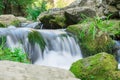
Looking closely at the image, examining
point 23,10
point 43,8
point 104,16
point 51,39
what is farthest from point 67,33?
point 23,10

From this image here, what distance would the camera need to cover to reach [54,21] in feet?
37.1

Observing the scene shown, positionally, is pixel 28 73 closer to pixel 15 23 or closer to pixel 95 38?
pixel 95 38

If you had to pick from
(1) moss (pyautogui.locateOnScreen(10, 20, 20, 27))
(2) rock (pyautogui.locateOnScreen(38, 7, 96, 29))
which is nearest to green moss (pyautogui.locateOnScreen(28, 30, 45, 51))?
(2) rock (pyautogui.locateOnScreen(38, 7, 96, 29))

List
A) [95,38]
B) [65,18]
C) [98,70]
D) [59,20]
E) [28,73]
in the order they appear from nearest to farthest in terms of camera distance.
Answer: [28,73] → [98,70] → [95,38] → [65,18] → [59,20]

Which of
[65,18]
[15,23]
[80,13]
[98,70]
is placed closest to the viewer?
[98,70]

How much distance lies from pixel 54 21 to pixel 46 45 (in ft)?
10.3

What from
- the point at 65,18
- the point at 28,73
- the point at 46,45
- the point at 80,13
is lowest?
the point at 46,45

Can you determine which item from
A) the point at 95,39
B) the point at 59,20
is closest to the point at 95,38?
the point at 95,39

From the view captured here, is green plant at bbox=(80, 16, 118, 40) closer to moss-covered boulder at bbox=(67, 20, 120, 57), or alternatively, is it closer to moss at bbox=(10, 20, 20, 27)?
moss-covered boulder at bbox=(67, 20, 120, 57)

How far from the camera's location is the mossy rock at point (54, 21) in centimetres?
1126

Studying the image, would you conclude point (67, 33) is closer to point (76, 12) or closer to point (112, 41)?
point (112, 41)

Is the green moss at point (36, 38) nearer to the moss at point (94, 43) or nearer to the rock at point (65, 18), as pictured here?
the moss at point (94, 43)

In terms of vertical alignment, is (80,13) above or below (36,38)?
above

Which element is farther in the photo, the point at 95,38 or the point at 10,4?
the point at 10,4
